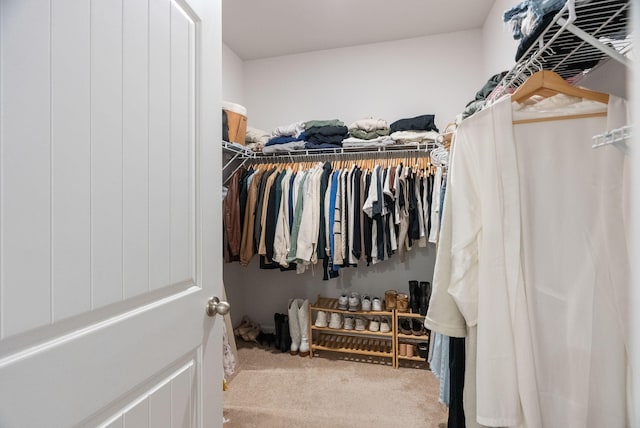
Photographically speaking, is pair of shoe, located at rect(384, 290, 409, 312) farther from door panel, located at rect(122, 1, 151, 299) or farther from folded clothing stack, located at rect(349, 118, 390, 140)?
door panel, located at rect(122, 1, 151, 299)

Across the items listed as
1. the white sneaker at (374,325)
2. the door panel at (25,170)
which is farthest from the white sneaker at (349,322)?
the door panel at (25,170)

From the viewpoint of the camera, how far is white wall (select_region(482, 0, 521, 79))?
A: 72.3 inches

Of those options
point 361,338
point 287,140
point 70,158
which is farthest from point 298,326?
point 70,158

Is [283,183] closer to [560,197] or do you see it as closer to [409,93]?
[409,93]

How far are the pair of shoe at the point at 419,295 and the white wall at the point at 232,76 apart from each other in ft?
7.59

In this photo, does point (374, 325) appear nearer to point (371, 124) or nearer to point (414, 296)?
point (414, 296)

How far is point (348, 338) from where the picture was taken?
2.61m

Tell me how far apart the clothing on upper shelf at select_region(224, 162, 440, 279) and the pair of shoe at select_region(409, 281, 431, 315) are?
0.33 metres

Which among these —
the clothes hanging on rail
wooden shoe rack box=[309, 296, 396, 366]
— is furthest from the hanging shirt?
the clothes hanging on rail

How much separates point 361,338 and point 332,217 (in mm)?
1172

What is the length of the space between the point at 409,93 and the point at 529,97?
1806 mm

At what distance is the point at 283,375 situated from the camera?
2.16 meters

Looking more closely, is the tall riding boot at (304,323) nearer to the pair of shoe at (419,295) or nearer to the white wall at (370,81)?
the pair of shoe at (419,295)

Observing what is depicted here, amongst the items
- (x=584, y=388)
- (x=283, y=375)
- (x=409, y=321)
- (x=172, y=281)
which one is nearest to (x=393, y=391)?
(x=409, y=321)
